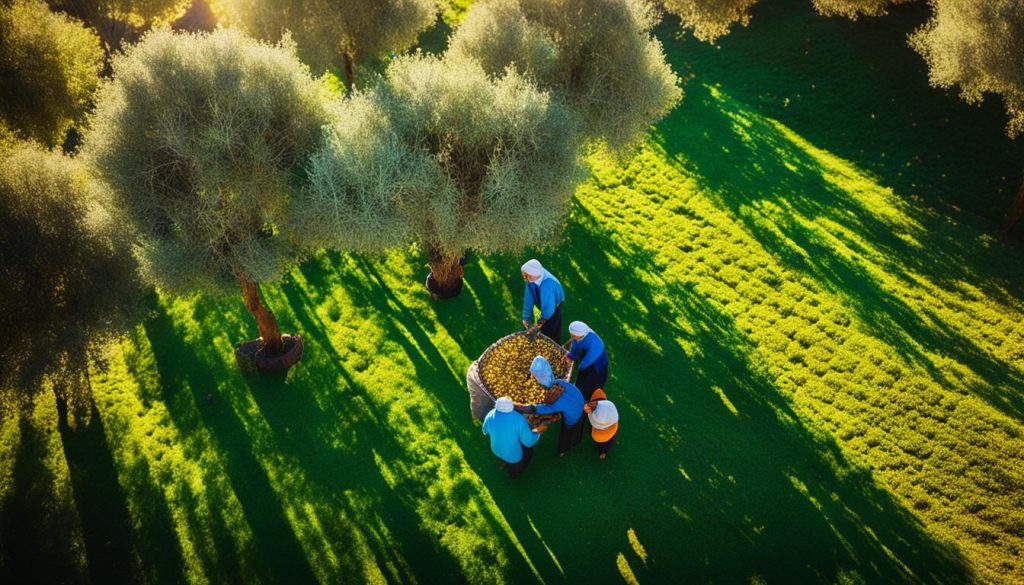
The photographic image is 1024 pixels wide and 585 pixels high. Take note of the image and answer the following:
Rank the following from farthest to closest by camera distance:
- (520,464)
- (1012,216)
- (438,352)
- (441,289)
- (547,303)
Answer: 1. (1012,216)
2. (441,289)
3. (438,352)
4. (547,303)
5. (520,464)

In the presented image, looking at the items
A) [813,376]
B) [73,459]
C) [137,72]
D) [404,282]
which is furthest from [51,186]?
[813,376]

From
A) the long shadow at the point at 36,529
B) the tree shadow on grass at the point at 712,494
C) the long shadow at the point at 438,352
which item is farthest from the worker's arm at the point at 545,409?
the long shadow at the point at 36,529

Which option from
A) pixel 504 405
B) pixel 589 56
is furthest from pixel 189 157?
pixel 589 56

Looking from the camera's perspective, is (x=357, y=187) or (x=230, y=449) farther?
(x=230, y=449)

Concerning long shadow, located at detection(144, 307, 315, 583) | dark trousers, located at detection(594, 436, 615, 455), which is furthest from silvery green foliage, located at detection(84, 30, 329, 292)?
dark trousers, located at detection(594, 436, 615, 455)

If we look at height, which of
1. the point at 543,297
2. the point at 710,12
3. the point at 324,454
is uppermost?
the point at 710,12

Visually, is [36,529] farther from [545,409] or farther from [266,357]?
[545,409]
